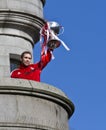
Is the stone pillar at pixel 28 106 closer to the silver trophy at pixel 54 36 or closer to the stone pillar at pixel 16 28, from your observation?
the silver trophy at pixel 54 36

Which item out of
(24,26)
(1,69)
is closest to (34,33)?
(24,26)

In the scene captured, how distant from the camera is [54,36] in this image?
1208 centimetres

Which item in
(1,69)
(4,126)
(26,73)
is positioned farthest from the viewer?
(1,69)

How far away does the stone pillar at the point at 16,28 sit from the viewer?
15016 mm

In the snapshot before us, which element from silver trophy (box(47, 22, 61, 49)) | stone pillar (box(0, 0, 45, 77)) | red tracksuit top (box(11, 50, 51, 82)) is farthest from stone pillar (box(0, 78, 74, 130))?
stone pillar (box(0, 0, 45, 77))

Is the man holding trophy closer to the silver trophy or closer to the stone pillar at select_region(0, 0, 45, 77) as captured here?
the silver trophy

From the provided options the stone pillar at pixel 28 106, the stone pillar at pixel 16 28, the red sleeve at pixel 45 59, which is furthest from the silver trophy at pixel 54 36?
the stone pillar at pixel 16 28

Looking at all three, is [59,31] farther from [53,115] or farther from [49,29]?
[53,115]

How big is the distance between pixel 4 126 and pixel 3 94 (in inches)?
24.0

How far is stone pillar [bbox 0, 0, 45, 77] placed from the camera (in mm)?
15016

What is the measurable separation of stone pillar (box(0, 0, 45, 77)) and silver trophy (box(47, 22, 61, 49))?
9.27ft

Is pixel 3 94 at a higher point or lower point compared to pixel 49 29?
lower

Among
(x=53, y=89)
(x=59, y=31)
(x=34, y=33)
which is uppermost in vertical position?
(x=34, y=33)

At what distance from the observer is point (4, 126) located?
10.8 meters
